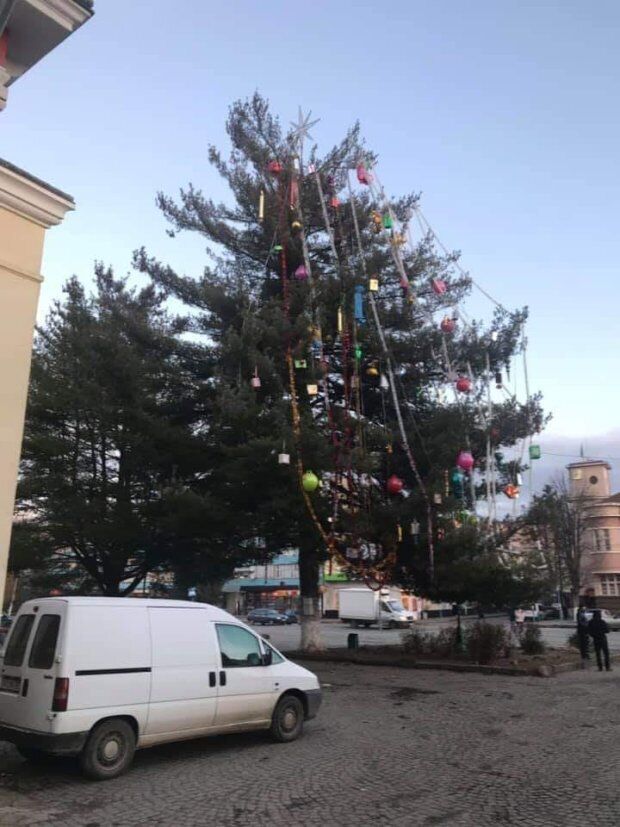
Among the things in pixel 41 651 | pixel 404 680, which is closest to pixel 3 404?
pixel 41 651

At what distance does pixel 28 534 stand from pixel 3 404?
1420cm

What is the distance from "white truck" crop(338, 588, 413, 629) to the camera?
50.8 m

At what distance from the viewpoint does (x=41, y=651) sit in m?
7.64

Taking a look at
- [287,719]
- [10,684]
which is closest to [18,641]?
[10,684]

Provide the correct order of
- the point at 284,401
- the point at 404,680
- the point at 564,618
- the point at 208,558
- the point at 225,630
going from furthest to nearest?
the point at 564,618
the point at 208,558
the point at 284,401
the point at 404,680
the point at 225,630

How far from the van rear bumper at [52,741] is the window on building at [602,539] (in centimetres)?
7250

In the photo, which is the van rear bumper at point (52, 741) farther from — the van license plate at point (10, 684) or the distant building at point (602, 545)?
the distant building at point (602, 545)

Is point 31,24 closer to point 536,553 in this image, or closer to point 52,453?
point 52,453

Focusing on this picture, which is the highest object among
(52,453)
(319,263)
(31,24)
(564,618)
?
(319,263)

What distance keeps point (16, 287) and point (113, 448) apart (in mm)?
14258

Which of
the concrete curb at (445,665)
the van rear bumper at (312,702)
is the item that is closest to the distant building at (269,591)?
the concrete curb at (445,665)

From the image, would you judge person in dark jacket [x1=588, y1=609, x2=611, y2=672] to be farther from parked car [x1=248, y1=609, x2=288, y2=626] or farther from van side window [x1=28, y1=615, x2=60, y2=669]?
parked car [x1=248, y1=609, x2=288, y2=626]

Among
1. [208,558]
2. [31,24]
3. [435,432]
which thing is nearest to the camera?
[31,24]

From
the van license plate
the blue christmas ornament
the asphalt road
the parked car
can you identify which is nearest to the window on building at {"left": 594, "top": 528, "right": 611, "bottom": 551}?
the asphalt road
